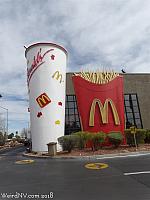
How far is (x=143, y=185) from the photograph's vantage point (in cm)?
831

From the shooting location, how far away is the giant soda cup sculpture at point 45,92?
876 inches

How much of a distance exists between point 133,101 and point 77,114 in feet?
24.6

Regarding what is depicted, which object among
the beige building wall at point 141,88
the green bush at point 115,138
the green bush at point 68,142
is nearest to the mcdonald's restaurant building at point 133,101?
the beige building wall at point 141,88

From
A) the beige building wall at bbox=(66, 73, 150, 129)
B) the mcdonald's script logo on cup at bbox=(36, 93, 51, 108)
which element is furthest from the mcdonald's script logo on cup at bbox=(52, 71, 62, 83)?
the beige building wall at bbox=(66, 73, 150, 129)

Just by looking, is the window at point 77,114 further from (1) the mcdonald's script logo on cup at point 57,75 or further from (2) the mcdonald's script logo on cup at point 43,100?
(2) the mcdonald's script logo on cup at point 43,100

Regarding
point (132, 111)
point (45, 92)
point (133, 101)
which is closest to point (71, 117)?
point (132, 111)

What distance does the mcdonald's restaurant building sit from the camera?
32875mm

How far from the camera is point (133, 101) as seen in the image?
34344mm

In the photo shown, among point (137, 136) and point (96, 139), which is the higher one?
point (137, 136)

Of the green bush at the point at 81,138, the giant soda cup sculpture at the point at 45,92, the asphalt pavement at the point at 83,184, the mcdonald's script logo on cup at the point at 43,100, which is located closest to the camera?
the asphalt pavement at the point at 83,184

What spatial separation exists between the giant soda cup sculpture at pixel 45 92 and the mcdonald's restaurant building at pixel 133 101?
29.6ft

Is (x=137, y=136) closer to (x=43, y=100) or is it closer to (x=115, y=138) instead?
(x=115, y=138)

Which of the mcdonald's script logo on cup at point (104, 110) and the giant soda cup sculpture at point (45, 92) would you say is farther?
the mcdonald's script logo on cup at point (104, 110)

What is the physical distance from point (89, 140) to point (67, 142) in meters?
1.67
